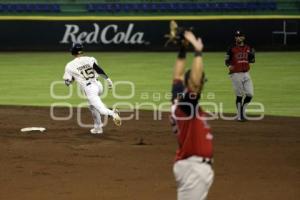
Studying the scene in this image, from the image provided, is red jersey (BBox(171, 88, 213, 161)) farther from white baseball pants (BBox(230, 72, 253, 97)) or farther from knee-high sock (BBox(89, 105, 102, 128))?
white baseball pants (BBox(230, 72, 253, 97))

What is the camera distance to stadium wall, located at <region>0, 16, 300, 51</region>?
1140 inches

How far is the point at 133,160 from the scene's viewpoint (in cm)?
1141

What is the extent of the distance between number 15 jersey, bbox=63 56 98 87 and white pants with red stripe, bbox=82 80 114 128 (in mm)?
130

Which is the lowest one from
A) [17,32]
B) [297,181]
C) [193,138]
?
[297,181]

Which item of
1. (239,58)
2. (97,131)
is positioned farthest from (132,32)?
(97,131)

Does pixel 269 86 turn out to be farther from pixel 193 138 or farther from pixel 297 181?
pixel 193 138

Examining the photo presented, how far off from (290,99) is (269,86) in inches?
96.3

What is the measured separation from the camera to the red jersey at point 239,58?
1558cm

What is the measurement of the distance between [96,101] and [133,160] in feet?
7.94

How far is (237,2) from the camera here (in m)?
32.8

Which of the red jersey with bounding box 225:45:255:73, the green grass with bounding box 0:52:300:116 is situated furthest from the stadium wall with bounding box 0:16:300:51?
the red jersey with bounding box 225:45:255:73

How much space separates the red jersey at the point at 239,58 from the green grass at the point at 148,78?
5.21ft

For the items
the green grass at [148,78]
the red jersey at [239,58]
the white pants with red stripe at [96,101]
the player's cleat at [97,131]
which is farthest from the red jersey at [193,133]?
the green grass at [148,78]

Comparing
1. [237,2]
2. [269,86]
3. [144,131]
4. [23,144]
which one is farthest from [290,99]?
[237,2]
